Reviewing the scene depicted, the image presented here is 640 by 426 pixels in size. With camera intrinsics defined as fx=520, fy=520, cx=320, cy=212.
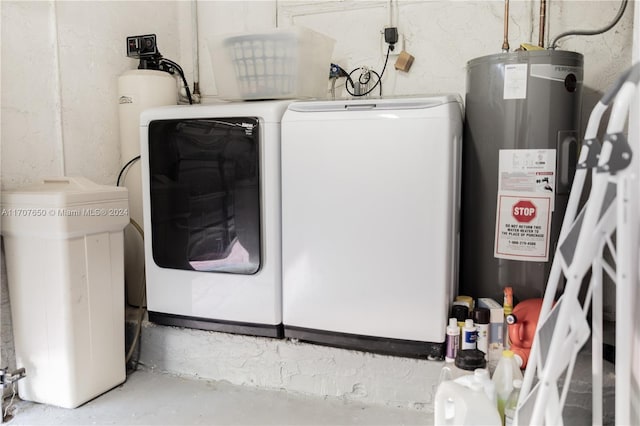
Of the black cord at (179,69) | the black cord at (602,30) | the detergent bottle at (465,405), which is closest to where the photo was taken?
the detergent bottle at (465,405)

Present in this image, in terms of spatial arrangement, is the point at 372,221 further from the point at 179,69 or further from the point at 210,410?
the point at 179,69

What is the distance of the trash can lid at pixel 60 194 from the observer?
1.93 meters

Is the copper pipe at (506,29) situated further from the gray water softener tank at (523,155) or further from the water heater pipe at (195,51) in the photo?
the water heater pipe at (195,51)

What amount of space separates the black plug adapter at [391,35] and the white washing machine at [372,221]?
0.78 metres

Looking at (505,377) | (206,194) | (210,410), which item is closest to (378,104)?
(206,194)

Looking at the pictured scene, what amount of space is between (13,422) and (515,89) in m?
2.27

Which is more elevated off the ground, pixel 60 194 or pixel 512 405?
pixel 60 194

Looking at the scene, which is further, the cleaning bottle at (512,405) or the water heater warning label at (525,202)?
the water heater warning label at (525,202)

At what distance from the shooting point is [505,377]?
1659mm

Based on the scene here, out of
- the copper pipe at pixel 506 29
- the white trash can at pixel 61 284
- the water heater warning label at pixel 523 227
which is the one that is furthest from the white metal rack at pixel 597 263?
the white trash can at pixel 61 284

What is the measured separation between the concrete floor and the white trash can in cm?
8

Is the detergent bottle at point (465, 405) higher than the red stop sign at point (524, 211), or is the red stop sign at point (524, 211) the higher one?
the red stop sign at point (524, 211)

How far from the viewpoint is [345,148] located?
1.96m

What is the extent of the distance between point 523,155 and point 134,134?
1.81 metres
